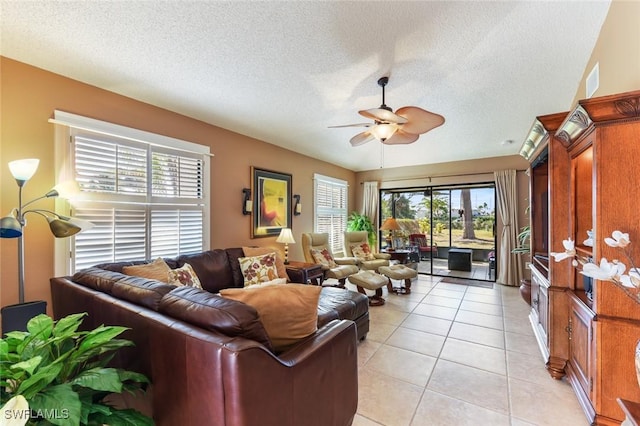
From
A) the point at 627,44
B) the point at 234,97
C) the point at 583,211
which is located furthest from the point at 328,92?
the point at 583,211

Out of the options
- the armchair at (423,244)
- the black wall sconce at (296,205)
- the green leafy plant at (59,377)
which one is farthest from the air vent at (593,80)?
the armchair at (423,244)

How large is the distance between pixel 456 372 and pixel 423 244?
4.30 m

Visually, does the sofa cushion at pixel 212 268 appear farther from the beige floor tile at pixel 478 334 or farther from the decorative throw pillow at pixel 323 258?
the beige floor tile at pixel 478 334

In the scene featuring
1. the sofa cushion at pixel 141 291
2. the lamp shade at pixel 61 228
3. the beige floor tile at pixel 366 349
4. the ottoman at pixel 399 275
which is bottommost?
the beige floor tile at pixel 366 349

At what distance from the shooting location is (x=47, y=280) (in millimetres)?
2373

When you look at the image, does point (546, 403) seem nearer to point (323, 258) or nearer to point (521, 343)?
point (521, 343)

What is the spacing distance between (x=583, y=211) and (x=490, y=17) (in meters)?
1.66

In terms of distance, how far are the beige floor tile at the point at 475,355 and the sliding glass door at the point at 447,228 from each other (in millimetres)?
3233

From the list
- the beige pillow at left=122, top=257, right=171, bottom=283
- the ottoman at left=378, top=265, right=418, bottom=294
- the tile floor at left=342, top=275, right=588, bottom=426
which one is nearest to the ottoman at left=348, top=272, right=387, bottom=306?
the tile floor at left=342, top=275, right=588, bottom=426

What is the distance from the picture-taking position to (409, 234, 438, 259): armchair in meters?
6.26

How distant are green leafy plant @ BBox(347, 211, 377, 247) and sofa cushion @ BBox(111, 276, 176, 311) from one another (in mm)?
5134

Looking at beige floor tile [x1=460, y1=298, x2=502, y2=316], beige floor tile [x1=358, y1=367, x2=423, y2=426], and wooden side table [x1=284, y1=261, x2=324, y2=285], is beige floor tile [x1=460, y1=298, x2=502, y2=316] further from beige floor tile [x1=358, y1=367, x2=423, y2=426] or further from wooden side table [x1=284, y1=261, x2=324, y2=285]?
beige floor tile [x1=358, y1=367, x2=423, y2=426]

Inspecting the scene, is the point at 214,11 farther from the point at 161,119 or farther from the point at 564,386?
the point at 564,386

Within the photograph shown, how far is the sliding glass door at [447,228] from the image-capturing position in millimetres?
5824
